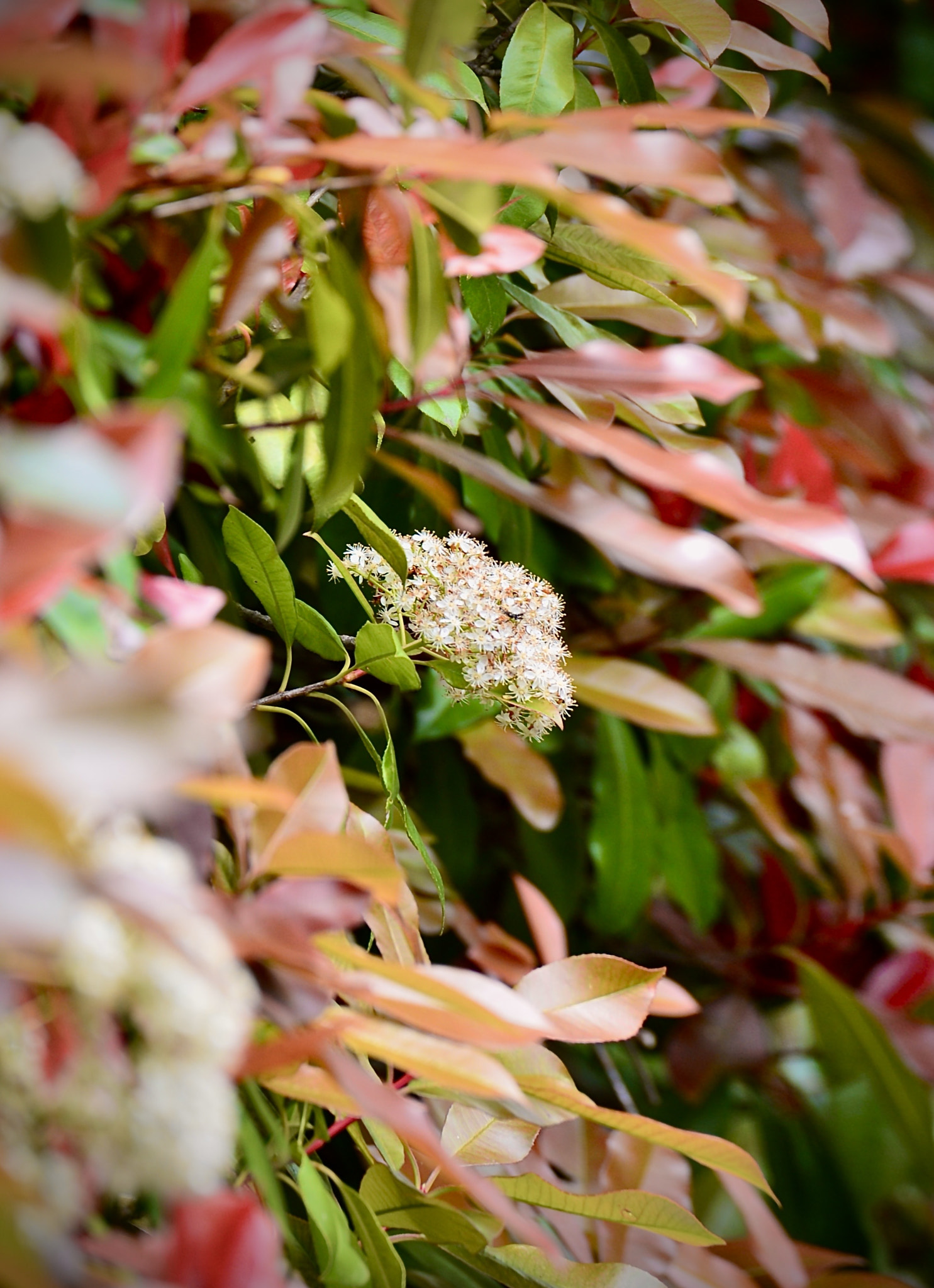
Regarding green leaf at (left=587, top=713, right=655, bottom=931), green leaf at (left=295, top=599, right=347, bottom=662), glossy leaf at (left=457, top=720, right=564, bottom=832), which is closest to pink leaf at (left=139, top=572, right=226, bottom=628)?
green leaf at (left=295, top=599, right=347, bottom=662)

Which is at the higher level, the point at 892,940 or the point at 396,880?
the point at 396,880

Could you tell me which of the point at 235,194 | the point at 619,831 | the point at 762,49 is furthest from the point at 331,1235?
the point at 762,49

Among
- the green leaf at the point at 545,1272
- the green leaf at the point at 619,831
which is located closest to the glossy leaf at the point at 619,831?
the green leaf at the point at 619,831

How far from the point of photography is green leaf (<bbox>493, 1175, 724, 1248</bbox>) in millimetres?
379

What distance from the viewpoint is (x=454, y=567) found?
42cm

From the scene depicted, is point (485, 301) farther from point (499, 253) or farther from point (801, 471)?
point (801, 471)

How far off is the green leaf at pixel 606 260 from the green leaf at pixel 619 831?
0.33 meters

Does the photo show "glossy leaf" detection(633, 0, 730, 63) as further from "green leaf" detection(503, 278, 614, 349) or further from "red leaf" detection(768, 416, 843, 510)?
"red leaf" detection(768, 416, 843, 510)

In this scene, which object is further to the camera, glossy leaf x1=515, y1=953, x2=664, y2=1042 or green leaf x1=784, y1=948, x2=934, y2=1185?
green leaf x1=784, y1=948, x2=934, y2=1185

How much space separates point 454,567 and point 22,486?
0.26 metres

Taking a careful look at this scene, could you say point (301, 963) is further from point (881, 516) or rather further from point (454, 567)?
point (881, 516)

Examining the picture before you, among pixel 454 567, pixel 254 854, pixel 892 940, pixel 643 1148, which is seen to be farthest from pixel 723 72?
pixel 892 940

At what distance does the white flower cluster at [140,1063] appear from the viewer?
0.65 feet

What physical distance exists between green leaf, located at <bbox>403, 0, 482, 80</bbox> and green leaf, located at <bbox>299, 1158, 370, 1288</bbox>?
31cm
